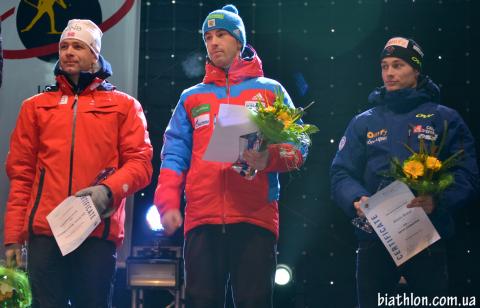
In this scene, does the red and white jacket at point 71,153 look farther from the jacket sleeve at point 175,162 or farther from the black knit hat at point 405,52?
the black knit hat at point 405,52

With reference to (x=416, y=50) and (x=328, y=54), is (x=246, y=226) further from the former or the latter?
(x=328, y=54)

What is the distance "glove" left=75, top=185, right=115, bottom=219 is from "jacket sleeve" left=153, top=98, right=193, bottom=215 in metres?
0.25

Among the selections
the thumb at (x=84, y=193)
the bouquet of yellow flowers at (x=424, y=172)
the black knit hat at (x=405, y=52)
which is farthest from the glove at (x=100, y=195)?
the black knit hat at (x=405, y=52)

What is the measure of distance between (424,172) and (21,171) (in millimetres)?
1898

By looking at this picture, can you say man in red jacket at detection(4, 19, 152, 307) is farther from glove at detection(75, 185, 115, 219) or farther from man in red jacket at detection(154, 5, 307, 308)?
man in red jacket at detection(154, 5, 307, 308)

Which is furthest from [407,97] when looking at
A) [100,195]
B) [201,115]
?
[100,195]

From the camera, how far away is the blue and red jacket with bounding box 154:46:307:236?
3172 millimetres

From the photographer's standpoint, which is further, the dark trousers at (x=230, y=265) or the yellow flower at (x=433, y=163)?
the yellow flower at (x=433, y=163)

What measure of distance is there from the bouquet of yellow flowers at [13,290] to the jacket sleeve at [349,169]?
1566 mm

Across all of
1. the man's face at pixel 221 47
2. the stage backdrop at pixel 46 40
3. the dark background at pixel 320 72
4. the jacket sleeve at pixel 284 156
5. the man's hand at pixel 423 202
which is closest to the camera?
the jacket sleeve at pixel 284 156

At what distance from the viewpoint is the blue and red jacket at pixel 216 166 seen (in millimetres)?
3172

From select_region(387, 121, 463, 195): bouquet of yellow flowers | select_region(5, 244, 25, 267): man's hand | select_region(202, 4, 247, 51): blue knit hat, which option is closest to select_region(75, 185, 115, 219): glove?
select_region(5, 244, 25, 267): man's hand

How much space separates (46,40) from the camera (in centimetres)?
519

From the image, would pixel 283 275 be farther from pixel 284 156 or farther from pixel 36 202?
pixel 36 202
